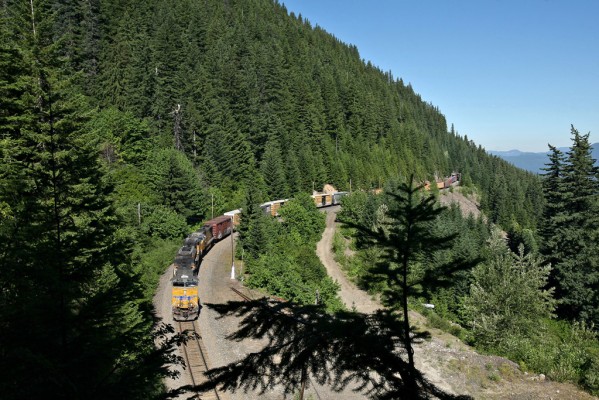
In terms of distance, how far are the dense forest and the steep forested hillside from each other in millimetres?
416

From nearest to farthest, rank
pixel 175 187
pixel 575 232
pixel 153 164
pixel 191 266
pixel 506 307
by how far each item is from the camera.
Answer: pixel 191 266 → pixel 506 307 → pixel 575 232 → pixel 175 187 → pixel 153 164

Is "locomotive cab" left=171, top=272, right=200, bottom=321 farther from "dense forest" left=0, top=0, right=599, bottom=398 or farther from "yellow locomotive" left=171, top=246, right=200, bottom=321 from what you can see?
"dense forest" left=0, top=0, right=599, bottom=398

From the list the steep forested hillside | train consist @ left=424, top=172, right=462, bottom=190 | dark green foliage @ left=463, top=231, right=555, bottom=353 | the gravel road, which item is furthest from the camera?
train consist @ left=424, top=172, right=462, bottom=190

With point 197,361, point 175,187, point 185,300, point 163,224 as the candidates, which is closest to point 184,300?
point 185,300

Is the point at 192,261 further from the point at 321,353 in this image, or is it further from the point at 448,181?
the point at 448,181

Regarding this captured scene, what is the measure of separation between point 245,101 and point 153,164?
3299 centimetres

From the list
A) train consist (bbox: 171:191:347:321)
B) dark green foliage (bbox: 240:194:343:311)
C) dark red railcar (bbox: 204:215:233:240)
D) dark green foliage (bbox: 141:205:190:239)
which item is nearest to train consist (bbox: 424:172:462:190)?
dark green foliage (bbox: 240:194:343:311)

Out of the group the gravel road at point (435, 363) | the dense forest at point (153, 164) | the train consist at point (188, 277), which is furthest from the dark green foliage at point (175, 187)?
the gravel road at point (435, 363)

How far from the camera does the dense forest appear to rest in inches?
257

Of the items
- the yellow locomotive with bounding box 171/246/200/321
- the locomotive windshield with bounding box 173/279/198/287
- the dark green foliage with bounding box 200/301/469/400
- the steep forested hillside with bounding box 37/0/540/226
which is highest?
the steep forested hillside with bounding box 37/0/540/226

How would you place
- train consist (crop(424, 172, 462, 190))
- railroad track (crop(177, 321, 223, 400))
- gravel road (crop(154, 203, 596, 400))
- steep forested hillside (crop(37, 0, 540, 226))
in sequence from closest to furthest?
gravel road (crop(154, 203, 596, 400)) < railroad track (crop(177, 321, 223, 400)) < steep forested hillside (crop(37, 0, 540, 226)) < train consist (crop(424, 172, 462, 190))

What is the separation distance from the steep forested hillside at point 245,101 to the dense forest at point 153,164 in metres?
0.42

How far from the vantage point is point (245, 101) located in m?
75.9

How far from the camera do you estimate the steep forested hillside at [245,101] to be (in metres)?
62.3
